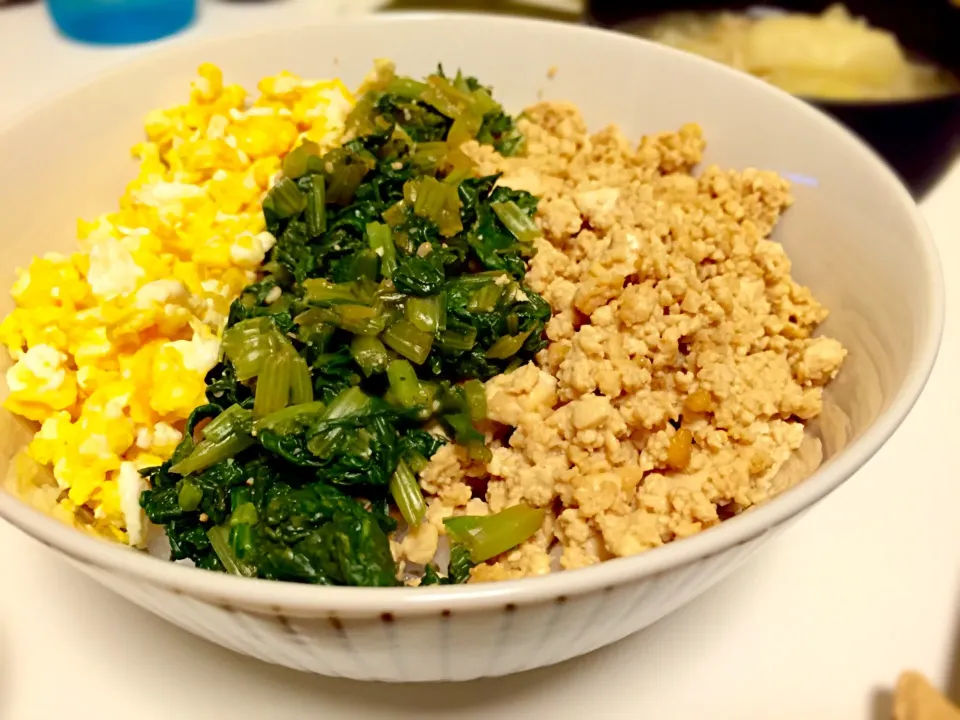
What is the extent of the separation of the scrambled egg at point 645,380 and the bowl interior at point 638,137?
60 millimetres

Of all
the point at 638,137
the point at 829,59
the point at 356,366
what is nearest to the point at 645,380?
the point at 356,366

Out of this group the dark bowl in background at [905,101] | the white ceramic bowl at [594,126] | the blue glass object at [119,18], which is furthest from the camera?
the blue glass object at [119,18]

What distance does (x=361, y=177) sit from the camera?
131 cm

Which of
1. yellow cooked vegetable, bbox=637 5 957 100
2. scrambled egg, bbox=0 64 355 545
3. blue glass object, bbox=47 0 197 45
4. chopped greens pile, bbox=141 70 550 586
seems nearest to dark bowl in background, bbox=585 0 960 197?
yellow cooked vegetable, bbox=637 5 957 100

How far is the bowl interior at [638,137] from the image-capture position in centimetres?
103

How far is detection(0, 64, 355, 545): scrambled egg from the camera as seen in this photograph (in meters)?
A: 1.06

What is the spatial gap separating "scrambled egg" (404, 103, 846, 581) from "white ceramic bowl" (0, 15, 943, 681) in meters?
0.08

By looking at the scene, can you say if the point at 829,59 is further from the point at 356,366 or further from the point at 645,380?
the point at 356,366

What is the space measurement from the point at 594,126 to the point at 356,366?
0.74m

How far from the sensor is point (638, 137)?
1.49 meters

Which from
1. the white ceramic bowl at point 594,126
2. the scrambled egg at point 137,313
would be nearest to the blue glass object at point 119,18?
the white ceramic bowl at point 594,126

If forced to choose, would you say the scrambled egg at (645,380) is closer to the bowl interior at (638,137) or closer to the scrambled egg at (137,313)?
the bowl interior at (638,137)

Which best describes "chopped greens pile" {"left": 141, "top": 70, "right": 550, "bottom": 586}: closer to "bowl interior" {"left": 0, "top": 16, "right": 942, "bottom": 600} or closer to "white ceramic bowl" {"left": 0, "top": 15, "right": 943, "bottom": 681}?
"white ceramic bowl" {"left": 0, "top": 15, "right": 943, "bottom": 681}

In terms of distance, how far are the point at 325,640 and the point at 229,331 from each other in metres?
0.52
